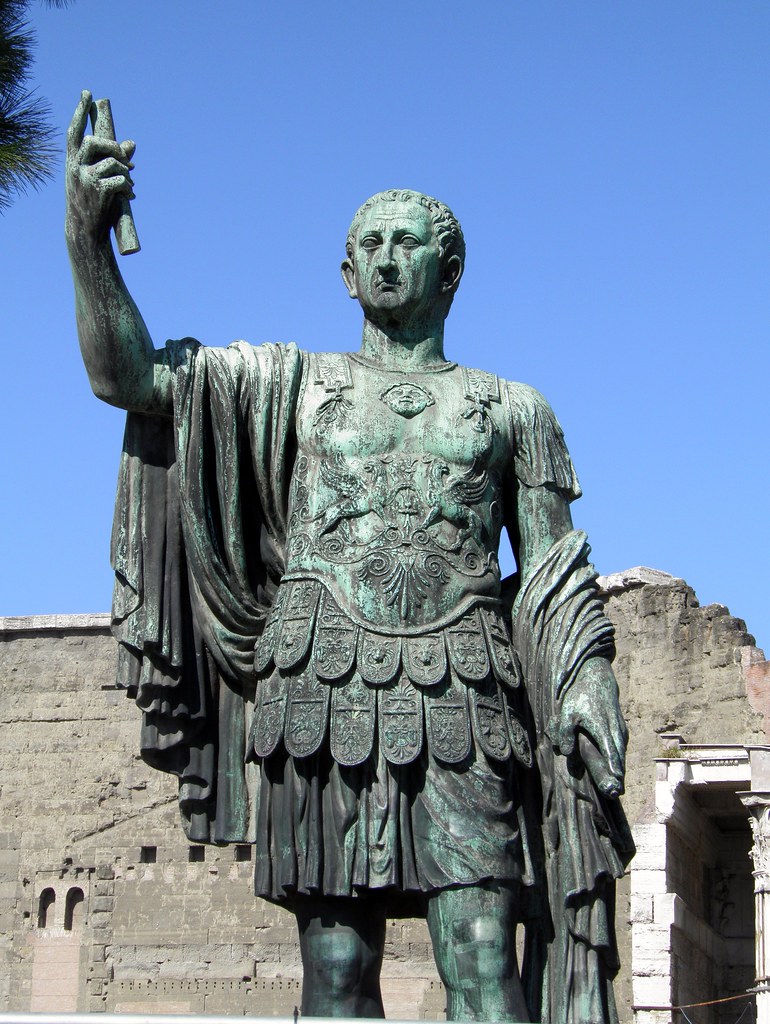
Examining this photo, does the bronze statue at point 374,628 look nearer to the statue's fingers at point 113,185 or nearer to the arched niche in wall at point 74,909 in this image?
the statue's fingers at point 113,185

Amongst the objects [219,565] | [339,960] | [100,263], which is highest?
[100,263]

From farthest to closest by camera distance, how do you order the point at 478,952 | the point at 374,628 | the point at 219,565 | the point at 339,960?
the point at 219,565 → the point at 374,628 → the point at 339,960 → the point at 478,952

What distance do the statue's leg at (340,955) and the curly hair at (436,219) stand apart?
6.49 ft

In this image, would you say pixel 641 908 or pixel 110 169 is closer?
pixel 110 169

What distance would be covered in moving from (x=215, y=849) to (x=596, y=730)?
64.8 feet

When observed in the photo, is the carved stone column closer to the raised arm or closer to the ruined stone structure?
the ruined stone structure

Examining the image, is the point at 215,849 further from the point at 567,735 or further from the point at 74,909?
the point at 567,735

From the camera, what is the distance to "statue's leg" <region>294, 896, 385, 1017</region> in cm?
506

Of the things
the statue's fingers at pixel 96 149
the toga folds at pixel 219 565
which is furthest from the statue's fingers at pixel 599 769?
the statue's fingers at pixel 96 149

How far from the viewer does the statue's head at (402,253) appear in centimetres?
565

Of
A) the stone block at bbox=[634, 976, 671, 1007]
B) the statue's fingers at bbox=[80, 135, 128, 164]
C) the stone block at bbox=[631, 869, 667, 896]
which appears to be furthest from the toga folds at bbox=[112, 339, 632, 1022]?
the stone block at bbox=[631, 869, 667, 896]

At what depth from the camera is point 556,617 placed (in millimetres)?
5395

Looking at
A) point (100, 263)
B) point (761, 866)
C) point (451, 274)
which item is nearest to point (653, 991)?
point (761, 866)

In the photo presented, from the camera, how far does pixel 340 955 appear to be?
5094mm
